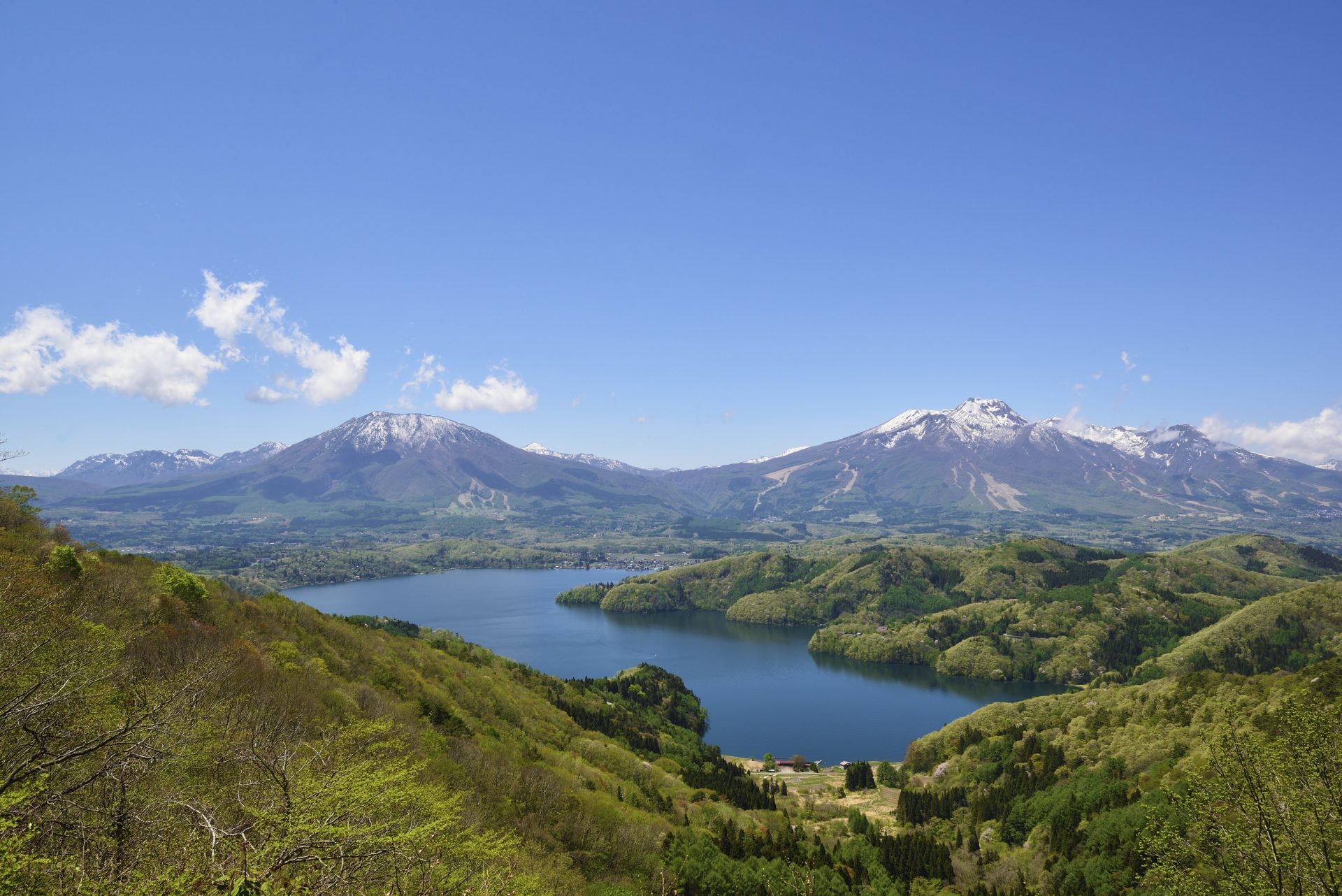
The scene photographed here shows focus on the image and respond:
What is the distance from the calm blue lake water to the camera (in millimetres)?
100188

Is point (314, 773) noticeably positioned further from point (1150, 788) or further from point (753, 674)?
point (753, 674)

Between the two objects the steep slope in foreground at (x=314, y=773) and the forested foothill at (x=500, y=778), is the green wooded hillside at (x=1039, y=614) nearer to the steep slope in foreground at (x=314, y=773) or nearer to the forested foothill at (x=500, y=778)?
the forested foothill at (x=500, y=778)

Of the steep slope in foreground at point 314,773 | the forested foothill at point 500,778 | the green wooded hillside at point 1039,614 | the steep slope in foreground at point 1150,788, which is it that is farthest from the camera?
the green wooded hillside at point 1039,614

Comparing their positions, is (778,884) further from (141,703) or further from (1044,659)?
(1044,659)

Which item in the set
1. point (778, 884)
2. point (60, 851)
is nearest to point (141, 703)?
point (60, 851)

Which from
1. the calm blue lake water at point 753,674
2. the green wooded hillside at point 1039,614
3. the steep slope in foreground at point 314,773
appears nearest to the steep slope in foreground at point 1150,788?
the steep slope in foreground at point 314,773

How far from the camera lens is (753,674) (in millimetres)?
135000

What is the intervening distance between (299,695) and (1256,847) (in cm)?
3801

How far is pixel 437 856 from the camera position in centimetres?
1631

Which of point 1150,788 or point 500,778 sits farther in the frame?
point 1150,788

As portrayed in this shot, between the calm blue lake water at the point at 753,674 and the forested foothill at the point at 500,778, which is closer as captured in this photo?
the forested foothill at the point at 500,778

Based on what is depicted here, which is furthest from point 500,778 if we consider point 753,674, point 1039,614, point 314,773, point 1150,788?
point 1039,614

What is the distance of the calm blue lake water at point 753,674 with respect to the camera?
3944 inches

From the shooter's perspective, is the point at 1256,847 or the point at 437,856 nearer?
the point at 437,856
